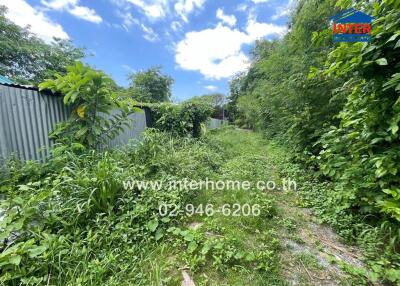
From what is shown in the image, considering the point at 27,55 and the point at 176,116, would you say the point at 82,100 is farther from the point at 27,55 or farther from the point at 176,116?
the point at 27,55

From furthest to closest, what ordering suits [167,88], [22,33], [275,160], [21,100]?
1. [167,88]
2. [22,33]
3. [275,160]
4. [21,100]

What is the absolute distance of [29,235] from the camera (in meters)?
1.57

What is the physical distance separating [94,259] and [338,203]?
2.48m

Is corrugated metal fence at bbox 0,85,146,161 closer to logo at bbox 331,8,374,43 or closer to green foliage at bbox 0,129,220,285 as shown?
green foliage at bbox 0,129,220,285

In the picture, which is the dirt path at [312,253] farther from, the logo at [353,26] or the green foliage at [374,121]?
the logo at [353,26]

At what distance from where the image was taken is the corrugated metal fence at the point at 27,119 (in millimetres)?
2250

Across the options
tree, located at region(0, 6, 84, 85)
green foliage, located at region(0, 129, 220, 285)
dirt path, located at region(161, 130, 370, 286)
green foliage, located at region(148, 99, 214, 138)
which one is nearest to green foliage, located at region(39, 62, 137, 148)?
green foliage, located at region(0, 129, 220, 285)

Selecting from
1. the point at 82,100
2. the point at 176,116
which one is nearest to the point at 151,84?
the point at 176,116

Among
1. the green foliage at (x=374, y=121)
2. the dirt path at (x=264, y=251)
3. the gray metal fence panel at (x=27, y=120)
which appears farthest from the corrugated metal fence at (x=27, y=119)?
the green foliage at (x=374, y=121)

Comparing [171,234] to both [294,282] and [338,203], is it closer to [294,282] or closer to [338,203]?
[294,282]

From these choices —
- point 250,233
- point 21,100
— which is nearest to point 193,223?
point 250,233

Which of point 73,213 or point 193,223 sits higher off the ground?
point 73,213

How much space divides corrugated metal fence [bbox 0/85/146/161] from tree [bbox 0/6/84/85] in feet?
30.7

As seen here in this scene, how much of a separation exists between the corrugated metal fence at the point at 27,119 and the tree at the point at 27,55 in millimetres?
9348
